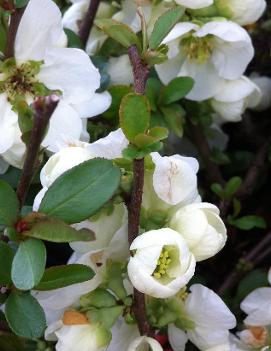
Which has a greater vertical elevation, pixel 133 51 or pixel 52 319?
pixel 133 51

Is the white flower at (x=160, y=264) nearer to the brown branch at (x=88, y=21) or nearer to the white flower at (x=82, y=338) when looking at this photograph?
the white flower at (x=82, y=338)

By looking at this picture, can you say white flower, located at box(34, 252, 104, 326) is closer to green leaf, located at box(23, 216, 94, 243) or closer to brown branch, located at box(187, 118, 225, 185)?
green leaf, located at box(23, 216, 94, 243)

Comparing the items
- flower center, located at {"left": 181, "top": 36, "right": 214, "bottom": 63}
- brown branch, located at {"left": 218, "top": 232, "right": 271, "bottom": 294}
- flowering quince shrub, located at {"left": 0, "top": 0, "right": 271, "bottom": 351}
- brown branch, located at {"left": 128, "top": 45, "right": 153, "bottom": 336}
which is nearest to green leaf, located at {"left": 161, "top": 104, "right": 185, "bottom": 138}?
flowering quince shrub, located at {"left": 0, "top": 0, "right": 271, "bottom": 351}

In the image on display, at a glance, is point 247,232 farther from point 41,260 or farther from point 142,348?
point 41,260

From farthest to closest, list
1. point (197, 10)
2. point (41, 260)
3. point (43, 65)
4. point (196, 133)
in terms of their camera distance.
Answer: point (196, 133)
point (197, 10)
point (43, 65)
point (41, 260)

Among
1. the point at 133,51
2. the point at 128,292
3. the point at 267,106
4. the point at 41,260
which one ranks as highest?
the point at 133,51

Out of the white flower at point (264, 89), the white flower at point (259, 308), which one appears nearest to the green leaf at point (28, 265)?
the white flower at point (259, 308)

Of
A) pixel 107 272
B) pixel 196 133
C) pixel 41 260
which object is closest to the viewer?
pixel 41 260

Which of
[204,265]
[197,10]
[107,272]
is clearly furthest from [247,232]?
[107,272]
